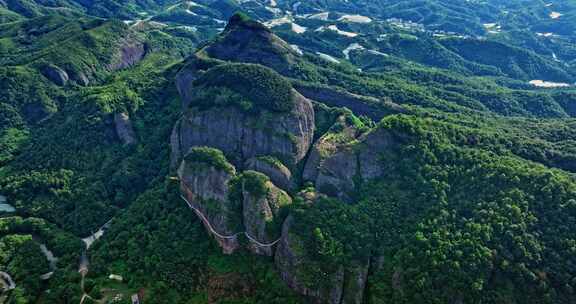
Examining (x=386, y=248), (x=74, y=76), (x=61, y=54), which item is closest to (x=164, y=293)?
(x=386, y=248)

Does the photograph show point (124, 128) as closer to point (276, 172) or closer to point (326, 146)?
point (276, 172)

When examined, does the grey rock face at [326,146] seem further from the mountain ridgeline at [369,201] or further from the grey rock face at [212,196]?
the grey rock face at [212,196]

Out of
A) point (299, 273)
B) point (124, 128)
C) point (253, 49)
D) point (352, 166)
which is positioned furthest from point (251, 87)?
point (299, 273)

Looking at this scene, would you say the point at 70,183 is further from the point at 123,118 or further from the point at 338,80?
the point at 338,80

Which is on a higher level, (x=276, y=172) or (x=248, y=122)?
(x=248, y=122)

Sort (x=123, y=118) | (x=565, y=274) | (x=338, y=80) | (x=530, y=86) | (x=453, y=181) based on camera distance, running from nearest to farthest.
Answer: (x=565, y=274)
(x=453, y=181)
(x=123, y=118)
(x=338, y=80)
(x=530, y=86)

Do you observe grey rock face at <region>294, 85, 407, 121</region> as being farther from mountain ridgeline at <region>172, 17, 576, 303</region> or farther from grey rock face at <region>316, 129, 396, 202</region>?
grey rock face at <region>316, 129, 396, 202</region>

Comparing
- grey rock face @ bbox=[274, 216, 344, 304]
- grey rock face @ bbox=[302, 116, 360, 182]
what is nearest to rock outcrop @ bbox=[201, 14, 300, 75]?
grey rock face @ bbox=[302, 116, 360, 182]
